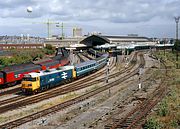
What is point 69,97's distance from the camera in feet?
129

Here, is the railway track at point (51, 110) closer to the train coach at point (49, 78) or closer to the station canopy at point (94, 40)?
the train coach at point (49, 78)

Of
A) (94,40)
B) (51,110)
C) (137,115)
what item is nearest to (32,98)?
(51,110)

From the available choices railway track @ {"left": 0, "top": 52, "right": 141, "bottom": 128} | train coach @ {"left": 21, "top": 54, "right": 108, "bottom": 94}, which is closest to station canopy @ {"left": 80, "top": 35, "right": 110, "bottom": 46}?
train coach @ {"left": 21, "top": 54, "right": 108, "bottom": 94}

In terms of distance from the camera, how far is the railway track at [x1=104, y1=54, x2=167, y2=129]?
24.1 metres

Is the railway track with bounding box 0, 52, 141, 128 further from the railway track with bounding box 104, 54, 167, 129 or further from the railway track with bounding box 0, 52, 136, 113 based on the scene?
the railway track with bounding box 104, 54, 167, 129

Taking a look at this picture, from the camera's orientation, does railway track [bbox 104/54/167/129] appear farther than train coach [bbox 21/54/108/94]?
No

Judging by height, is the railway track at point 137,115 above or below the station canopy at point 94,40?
below

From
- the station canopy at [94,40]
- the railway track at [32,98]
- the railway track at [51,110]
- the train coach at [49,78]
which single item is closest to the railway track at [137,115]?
the railway track at [51,110]

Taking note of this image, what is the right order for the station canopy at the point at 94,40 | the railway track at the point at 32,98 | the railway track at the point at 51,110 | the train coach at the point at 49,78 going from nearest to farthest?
Answer: the railway track at the point at 51,110
the railway track at the point at 32,98
the train coach at the point at 49,78
the station canopy at the point at 94,40

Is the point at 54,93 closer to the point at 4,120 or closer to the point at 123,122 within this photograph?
the point at 4,120

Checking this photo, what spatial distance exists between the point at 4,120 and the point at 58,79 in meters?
19.1

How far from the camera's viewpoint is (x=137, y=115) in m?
27.8

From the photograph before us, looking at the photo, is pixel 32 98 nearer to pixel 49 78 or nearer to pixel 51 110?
pixel 49 78

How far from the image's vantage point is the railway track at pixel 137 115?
24.1 metres
